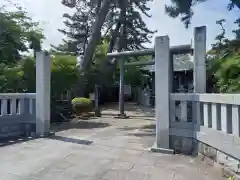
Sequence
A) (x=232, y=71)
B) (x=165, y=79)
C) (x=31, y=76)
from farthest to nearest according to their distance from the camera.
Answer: (x=31, y=76), (x=165, y=79), (x=232, y=71)

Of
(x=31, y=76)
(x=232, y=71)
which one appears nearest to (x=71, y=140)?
(x=31, y=76)

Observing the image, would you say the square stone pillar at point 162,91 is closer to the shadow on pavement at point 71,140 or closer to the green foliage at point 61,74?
the shadow on pavement at point 71,140

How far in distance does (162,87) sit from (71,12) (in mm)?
19808

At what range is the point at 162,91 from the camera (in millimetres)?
4992

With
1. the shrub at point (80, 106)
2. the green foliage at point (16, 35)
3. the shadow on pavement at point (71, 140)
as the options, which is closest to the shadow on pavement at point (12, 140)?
the shadow on pavement at point (71, 140)

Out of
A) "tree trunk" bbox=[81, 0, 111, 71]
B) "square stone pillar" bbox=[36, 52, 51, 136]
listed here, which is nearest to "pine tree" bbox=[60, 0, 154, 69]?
"tree trunk" bbox=[81, 0, 111, 71]

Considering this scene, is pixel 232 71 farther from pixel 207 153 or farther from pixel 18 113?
pixel 18 113

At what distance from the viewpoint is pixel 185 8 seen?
794 centimetres

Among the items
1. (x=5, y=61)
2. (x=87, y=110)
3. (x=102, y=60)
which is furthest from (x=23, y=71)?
(x=102, y=60)

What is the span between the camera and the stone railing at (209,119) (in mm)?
3406

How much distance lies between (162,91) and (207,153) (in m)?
1.43

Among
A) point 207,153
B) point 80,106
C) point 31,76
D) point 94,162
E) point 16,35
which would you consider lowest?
point 94,162

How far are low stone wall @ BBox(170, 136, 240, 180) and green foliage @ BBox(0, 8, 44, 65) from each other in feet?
24.3

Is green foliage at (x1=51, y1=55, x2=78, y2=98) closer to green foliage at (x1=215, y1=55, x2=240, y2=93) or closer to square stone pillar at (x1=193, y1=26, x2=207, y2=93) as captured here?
square stone pillar at (x1=193, y1=26, x2=207, y2=93)
